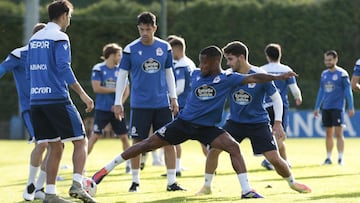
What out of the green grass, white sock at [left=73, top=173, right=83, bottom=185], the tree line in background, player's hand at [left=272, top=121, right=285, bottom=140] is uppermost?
the tree line in background

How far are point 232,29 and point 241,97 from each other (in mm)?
27326

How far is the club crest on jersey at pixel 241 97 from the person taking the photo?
A: 444 inches

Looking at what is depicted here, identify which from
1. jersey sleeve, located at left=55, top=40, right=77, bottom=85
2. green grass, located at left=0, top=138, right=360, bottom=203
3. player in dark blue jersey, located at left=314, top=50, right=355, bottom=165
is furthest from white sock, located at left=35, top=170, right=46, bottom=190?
player in dark blue jersey, located at left=314, top=50, right=355, bottom=165

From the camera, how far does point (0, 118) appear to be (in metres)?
37.7

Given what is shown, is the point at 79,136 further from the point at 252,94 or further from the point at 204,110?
the point at 252,94

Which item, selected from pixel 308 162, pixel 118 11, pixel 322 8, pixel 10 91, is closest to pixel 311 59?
pixel 322 8

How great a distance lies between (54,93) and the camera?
982cm

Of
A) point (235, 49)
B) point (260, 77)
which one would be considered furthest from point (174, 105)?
point (260, 77)

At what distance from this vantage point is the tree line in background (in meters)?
37.5

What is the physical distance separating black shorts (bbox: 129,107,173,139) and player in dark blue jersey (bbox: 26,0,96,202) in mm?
2339

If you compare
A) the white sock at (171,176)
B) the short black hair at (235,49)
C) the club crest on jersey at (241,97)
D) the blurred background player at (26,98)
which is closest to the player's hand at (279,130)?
the club crest on jersey at (241,97)

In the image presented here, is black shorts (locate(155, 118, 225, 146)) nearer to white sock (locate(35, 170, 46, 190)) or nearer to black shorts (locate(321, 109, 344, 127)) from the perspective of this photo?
white sock (locate(35, 170, 46, 190))

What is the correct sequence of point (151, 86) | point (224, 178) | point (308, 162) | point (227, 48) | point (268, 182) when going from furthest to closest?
point (308, 162)
point (224, 178)
point (268, 182)
point (151, 86)
point (227, 48)

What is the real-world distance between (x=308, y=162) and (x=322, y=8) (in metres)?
20.9
